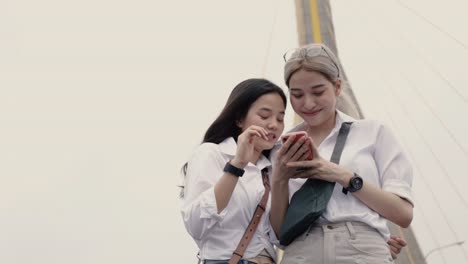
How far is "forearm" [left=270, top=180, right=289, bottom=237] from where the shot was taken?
2.35 meters

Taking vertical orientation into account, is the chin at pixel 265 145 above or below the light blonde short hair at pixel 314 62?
below

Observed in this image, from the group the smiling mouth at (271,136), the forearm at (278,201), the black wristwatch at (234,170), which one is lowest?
the forearm at (278,201)

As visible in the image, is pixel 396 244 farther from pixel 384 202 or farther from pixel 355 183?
pixel 355 183

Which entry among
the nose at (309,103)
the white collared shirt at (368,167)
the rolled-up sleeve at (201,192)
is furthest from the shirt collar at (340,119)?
the rolled-up sleeve at (201,192)

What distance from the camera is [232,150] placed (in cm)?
270

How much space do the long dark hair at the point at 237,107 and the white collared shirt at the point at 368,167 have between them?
48cm

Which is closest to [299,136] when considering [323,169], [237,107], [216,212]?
[323,169]

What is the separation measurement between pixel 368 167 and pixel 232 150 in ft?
2.19

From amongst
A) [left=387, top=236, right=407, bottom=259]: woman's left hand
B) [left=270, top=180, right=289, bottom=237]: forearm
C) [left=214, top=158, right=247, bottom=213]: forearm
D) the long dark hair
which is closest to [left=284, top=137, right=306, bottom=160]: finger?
[left=270, top=180, right=289, bottom=237]: forearm

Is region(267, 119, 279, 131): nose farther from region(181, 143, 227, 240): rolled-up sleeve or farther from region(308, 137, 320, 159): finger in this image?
region(308, 137, 320, 159): finger

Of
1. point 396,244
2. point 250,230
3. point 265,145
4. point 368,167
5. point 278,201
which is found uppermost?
point 265,145

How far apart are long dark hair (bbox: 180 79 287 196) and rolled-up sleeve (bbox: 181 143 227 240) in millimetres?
168

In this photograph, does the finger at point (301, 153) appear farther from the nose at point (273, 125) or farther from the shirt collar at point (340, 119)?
the nose at point (273, 125)

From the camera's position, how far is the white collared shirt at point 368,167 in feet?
7.30
